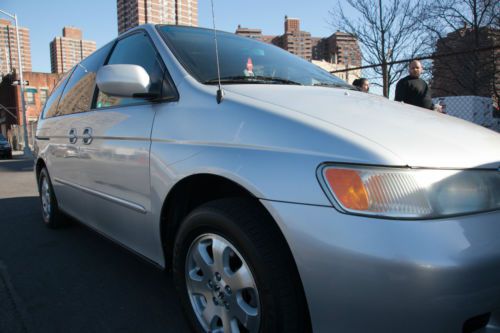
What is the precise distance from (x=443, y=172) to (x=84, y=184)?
8.42ft

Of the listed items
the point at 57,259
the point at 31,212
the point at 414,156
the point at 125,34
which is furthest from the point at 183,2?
the point at 31,212

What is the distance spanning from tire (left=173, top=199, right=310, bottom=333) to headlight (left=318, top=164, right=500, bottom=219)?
335mm

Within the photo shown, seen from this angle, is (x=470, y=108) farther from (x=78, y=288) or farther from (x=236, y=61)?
(x=78, y=288)

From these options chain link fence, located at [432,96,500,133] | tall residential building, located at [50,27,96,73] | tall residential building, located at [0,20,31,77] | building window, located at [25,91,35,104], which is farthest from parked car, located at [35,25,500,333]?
tall residential building, located at [50,27,96,73]

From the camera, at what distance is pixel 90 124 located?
117 inches

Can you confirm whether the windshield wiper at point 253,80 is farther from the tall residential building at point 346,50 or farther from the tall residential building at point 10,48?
the tall residential building at point 10,48

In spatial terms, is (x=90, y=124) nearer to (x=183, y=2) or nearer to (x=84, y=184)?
(x=84, y=184)

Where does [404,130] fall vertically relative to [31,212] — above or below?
above

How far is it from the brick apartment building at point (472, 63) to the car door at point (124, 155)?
16727 millimetres

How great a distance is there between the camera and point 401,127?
1.67m

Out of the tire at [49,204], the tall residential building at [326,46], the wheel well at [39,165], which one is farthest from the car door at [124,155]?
the tall residential building at [326,46]

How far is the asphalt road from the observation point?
2344 mm

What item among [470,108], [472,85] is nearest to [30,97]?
[472,85]

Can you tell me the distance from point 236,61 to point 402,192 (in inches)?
59.2
